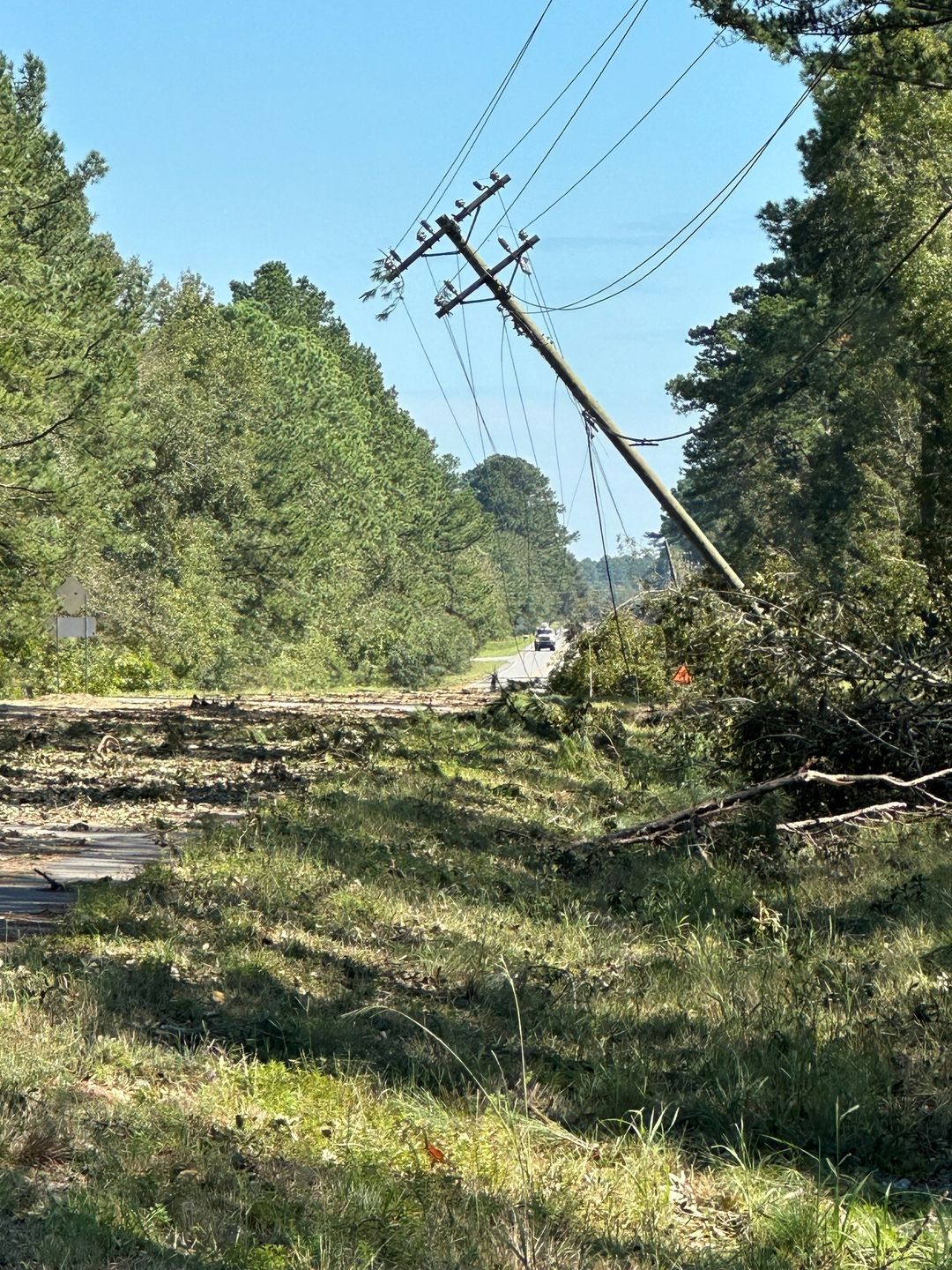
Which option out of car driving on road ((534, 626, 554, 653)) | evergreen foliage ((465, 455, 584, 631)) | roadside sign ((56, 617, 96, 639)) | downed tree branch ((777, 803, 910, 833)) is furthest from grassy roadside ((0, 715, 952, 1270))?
evergreen foliage ((465, 455, 584, 631))

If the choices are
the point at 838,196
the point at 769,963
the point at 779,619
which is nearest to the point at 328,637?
the point at 838,196

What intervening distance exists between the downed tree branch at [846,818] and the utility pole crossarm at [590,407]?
7315mm

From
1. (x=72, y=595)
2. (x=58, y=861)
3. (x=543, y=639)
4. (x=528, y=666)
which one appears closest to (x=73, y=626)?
(x=72, y=595)

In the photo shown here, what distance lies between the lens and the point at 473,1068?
6.24m

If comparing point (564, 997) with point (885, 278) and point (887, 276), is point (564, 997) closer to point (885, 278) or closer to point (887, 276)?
point (887, 276)

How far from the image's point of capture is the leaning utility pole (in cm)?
1988

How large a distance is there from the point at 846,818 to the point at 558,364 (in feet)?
33.5

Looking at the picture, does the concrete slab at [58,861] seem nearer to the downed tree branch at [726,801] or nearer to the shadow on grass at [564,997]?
the shadow on grass at [564,997]

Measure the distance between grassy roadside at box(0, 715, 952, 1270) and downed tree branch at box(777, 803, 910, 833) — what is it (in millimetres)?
552

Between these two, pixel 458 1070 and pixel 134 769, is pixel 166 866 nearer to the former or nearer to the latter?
pixel 458 1070

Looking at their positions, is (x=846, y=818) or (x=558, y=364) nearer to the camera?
(x=846, y=818)

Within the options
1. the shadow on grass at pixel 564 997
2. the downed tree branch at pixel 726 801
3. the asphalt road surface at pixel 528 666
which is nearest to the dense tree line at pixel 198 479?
the asphalt road surface at pixel 528 666

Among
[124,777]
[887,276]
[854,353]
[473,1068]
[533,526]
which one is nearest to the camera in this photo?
[473,1068]

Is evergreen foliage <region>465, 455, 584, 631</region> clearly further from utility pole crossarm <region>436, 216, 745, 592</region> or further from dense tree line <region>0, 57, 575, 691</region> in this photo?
utility pole crossarm <region>436, 216, 745, 592</region>
